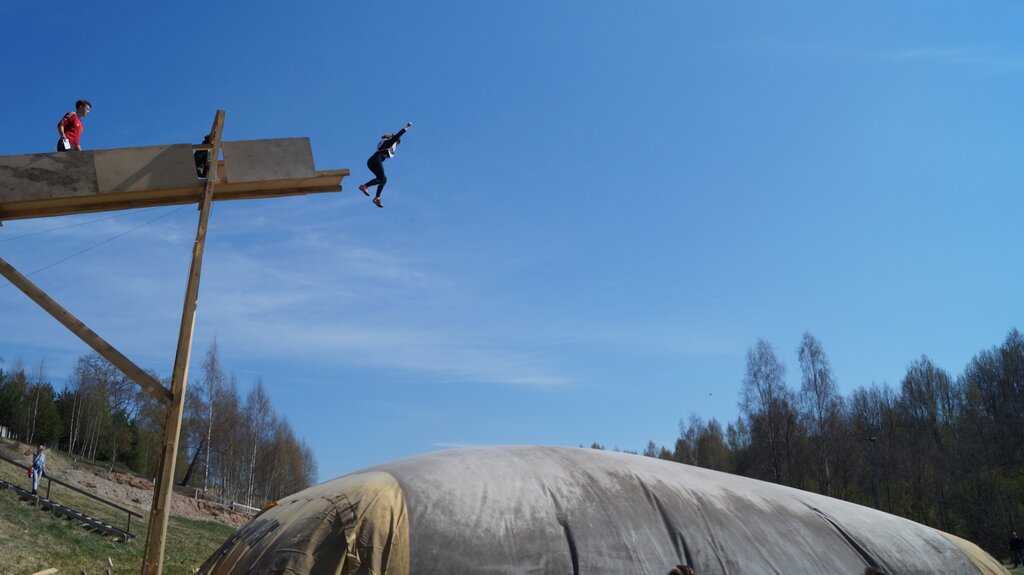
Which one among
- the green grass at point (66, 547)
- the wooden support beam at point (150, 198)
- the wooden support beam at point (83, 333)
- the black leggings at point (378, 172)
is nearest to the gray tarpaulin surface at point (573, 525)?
the wooden support beam at point (83, 333)

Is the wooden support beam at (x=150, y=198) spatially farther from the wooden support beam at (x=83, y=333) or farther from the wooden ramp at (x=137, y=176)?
the wooden support beam at (x=83, y=333)

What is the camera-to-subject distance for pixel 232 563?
24.7ft

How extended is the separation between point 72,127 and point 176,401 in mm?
3834

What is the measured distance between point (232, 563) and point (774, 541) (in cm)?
585

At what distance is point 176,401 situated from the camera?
7516 millimetres

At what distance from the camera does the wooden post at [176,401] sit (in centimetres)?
725

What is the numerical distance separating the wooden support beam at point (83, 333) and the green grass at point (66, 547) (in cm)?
1125

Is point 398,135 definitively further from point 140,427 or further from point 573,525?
point 140,427

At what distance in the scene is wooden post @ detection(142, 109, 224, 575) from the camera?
285 inches

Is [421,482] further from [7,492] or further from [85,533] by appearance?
[7,492]

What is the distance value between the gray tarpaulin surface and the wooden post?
0.77 m

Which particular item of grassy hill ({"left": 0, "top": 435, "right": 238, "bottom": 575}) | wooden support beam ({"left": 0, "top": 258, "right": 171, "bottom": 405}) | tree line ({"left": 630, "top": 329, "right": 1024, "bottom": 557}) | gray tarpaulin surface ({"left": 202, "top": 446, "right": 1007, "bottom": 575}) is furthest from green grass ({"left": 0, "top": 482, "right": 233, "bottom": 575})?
tree line ({"left": 630, "top": 329, "right": 1024, "bottom": 557})

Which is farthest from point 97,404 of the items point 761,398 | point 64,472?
point 761,398

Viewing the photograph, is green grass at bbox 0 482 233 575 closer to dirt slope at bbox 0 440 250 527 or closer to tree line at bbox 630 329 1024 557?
dirt slope at bbox 0 440 250 527
